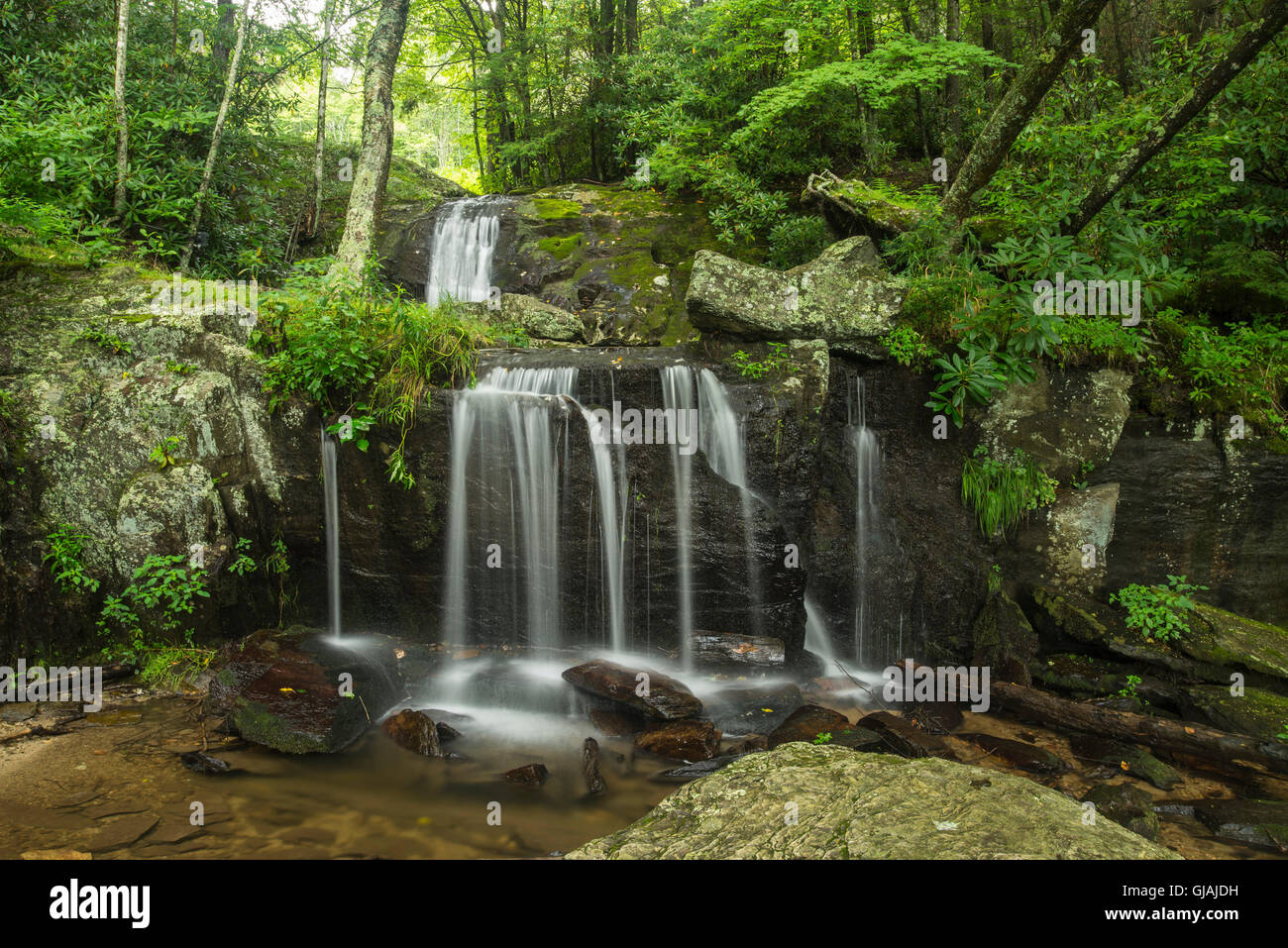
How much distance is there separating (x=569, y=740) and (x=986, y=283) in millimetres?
6287

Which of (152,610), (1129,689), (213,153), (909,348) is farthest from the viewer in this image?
(213,153)

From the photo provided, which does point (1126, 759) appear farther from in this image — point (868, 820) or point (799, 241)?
point (799, 241)

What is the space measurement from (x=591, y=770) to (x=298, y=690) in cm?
254

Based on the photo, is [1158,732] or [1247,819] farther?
[1158,732]

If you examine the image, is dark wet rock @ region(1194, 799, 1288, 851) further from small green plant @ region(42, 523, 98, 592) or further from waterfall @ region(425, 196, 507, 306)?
waterfall @ region(425, 196, 507, 306)

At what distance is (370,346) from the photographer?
702cm

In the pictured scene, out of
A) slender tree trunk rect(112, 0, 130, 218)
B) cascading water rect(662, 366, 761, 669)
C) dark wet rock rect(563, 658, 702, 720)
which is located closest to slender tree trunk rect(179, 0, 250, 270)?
slender tree trunk rect(112, 0, 130, 218)

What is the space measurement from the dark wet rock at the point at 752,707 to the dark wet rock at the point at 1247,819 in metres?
2.89

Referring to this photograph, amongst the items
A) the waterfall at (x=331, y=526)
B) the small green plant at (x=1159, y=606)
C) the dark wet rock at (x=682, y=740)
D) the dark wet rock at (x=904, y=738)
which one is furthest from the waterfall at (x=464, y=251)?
the small green plant at (x=1159, y=606)

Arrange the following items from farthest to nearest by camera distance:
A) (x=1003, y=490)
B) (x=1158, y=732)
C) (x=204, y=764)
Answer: (x=1003, y=490)
(x=1158, y=732)
(x=204, y=764)

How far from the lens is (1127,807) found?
4461mm

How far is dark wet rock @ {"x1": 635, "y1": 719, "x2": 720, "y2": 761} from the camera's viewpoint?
5332 millimetres

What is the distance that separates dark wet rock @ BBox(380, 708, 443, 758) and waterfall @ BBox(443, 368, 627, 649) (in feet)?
5.50

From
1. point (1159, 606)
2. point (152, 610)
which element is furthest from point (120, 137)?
point (1159, 606)
